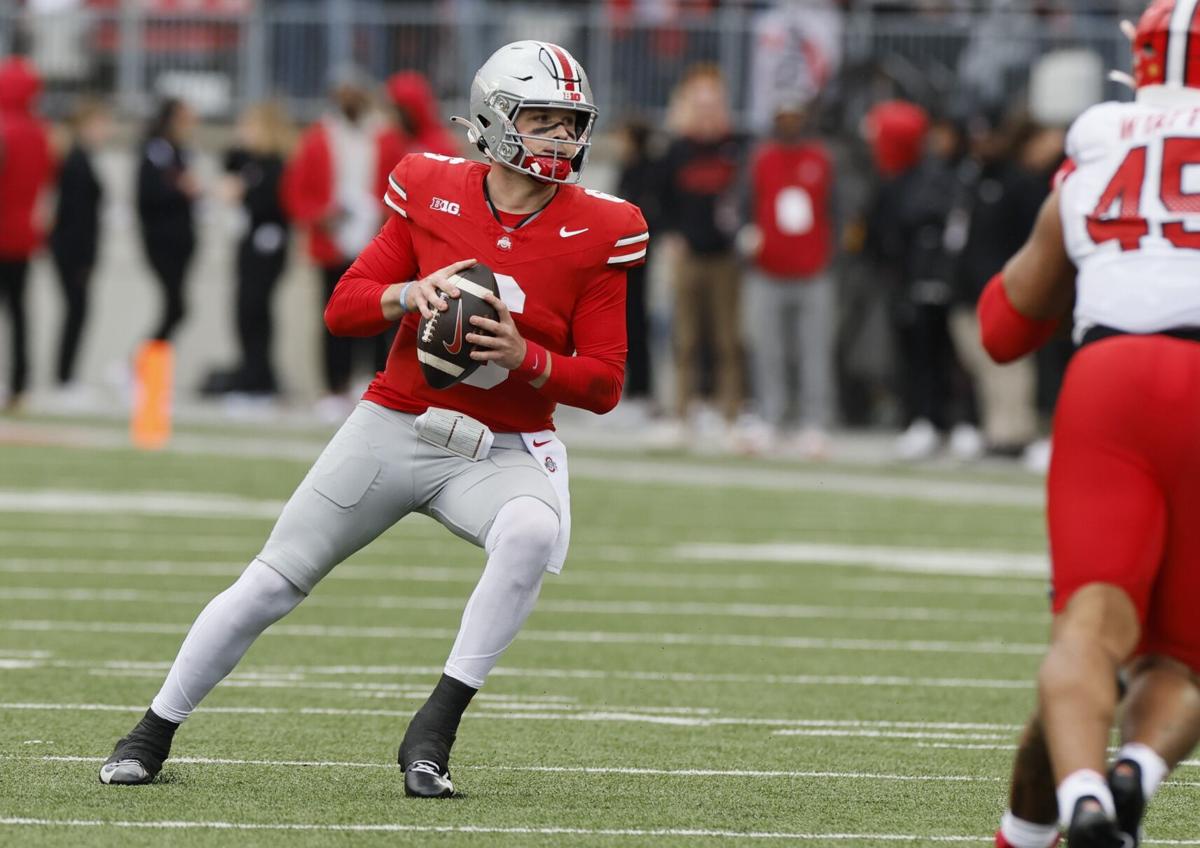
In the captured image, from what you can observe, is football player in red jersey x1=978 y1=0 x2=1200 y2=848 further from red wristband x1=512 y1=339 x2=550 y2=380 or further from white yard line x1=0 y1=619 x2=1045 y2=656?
white yard line x1=0 y1=619 x2=1045 y2=656

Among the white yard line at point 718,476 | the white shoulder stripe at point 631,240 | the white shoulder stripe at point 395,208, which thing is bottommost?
the white yard line at point 718,476

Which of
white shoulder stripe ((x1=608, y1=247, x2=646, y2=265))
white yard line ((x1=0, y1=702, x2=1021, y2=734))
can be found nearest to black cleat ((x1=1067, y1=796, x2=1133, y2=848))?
white shoulder stripe ((x1=608, y1=247, x2=646, y2=265))

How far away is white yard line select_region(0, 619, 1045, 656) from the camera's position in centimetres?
880

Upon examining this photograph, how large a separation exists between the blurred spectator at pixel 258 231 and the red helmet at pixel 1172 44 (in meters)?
14.5

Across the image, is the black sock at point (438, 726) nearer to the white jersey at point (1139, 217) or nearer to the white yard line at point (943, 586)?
the white jersey at point (1139, 217)

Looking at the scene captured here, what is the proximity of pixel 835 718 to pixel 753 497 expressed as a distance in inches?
272

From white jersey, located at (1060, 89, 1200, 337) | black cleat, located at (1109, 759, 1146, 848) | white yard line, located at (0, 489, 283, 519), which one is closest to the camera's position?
black cleat, located at (1109, 759, 1146, 848)

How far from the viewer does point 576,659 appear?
8.41m

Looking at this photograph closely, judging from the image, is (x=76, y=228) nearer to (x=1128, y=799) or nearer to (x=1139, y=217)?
(x=1139, y=217)

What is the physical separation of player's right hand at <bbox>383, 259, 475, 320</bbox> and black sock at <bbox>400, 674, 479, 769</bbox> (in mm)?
859

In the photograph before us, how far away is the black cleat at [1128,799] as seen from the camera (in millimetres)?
4215

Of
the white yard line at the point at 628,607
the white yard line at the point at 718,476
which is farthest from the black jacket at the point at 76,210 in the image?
the white yard line at the point at 628,607

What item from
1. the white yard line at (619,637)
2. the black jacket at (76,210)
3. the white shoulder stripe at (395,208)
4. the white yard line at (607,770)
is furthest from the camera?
the black jacket at (76,210)

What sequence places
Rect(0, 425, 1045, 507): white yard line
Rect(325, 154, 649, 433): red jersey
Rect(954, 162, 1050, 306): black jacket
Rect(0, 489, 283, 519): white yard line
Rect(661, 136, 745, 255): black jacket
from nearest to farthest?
Rect(325, 154, 649, 433): red jersey → Rect(0, 489, 283, 519): white yard line → Rect(0, 425, 1045, 507): white yard line → Rect(954, 162, 1050, 306): black jacket → Rect(661, 136, 745, 255): black jacket
